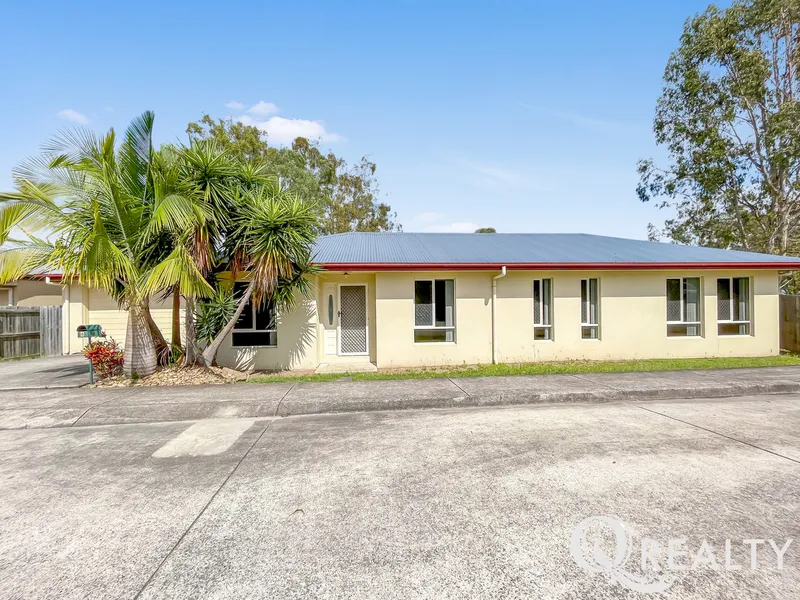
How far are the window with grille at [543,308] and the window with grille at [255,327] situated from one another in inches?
291

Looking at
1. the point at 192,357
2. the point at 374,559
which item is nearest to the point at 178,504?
the point at 374,559

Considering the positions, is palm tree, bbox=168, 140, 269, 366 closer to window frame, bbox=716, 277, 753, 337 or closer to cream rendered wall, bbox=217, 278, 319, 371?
cream rendered wall, bbox=217, 278, 319, 371

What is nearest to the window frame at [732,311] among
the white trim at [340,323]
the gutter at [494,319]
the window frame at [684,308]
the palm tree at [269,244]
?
the window frame at [684,308]

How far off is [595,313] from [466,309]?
157 inches

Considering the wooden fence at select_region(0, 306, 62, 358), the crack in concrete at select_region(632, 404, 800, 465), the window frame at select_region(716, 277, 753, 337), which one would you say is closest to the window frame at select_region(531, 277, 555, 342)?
the crack in concrete at select_region(632, 404, 800, 465)

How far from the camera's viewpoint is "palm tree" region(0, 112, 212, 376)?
7648 millimetres

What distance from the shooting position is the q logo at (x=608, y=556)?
246 centimetres

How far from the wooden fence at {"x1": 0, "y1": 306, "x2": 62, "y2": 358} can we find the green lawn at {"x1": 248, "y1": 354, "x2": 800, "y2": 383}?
975 cm

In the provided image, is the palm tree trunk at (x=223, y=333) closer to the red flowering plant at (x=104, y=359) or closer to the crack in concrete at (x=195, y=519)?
the red flowering plant at (x=104, y=359)

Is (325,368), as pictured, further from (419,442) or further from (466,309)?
(419,442)

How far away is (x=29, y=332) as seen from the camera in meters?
13.5

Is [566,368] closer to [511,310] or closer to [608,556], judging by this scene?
[511,310]

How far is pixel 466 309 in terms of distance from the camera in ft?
36.1

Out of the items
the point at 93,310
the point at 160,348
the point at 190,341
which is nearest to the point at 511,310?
the point at 190,341
